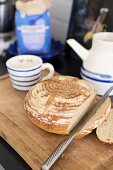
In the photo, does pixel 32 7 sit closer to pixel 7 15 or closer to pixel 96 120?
pixel 7 15

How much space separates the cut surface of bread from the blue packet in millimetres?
263

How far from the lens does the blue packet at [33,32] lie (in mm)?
820

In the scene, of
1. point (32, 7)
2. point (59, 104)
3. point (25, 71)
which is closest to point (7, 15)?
point (32, 7)

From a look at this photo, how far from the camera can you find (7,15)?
3.08ft

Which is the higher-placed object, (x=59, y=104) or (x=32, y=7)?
(x=32, y=7)

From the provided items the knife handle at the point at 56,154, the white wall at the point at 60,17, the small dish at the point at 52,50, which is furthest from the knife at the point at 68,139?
the white wall at the point at 60,17

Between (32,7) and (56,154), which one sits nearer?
(56,154)

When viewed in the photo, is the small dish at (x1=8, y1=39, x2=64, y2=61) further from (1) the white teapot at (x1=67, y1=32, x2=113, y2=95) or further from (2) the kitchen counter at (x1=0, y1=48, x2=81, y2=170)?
(1) the white teapot at (x1=67, y1=32, x2=113, y2=95)

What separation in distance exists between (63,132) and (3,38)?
547 millimetres

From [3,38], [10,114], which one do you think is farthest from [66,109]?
[3,38]

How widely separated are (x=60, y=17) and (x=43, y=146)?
611mm

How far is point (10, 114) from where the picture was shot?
0.62m

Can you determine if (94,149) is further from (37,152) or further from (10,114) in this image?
(10,114)

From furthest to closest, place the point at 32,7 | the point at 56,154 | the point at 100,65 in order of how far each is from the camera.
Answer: the point at 32,7
the point at 100,65
the point at 56,154
